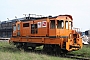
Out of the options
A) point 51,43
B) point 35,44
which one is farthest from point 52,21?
point 35,44

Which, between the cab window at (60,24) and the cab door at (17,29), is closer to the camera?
the cab window at (60,24)

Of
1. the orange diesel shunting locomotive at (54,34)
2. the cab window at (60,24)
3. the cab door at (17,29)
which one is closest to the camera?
the orange diesel shunting locomotive at (54,34)

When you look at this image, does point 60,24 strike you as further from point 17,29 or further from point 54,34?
point 17,29

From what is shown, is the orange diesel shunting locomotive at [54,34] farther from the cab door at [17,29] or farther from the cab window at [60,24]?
the cab door at [17,29]

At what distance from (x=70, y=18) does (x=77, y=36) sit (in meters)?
1.89

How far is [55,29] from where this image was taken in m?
17.5

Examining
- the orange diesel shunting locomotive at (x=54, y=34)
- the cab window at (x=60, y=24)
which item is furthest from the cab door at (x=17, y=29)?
the cab window at (x=60, y=24)

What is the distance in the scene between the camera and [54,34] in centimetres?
1750

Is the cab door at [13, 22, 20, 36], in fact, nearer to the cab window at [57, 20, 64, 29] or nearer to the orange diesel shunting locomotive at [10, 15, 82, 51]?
the orange diesel shunting locomotive at [10, 15, 82, 51]

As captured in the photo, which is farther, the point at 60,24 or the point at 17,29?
the point at 17,29

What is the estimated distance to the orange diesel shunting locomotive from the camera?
1694cm

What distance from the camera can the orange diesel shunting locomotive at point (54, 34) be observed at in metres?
16.9

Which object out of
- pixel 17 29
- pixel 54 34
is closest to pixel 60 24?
pixel 54 34

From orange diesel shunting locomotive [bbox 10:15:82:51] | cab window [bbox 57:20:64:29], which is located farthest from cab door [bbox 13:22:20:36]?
cab window [bbox 57:20:64:29]
